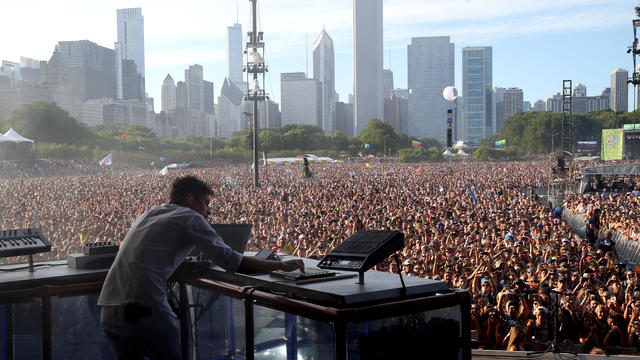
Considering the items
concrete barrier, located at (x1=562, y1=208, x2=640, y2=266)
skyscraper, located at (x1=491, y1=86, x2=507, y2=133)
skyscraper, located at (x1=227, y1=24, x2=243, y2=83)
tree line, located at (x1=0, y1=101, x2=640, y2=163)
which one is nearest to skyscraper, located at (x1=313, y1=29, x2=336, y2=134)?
skyscraper, located at (x1=227, y1=24, x2=243, y2=83)

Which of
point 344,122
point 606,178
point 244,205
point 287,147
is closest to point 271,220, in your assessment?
point 244,205

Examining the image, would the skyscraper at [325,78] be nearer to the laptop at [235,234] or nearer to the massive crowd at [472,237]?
the massive crowd at [472,237]

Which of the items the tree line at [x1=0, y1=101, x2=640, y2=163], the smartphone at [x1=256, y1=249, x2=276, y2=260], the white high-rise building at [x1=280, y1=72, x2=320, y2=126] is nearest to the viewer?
the smartphone at [x1=256, y1=249, x2=276, y2=260]

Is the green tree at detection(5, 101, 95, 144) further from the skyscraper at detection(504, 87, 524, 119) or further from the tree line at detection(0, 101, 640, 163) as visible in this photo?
the skyscraper at detection(504, 87, 524, 119)

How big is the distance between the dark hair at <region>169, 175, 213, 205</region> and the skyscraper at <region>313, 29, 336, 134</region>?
150m

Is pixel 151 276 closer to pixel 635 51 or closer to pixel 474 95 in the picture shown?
pixel 635 51

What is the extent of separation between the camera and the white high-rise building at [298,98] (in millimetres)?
143500

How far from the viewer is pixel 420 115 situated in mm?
147000

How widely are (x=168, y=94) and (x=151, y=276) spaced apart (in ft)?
496

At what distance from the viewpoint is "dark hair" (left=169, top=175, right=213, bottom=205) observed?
7.58 ft

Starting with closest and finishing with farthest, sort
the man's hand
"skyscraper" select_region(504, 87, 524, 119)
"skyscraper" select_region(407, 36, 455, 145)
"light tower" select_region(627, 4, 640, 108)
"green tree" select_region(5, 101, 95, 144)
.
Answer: the man's hand → "light tower" select_region(627, 4, 640, 108) → "green tree" select_region(5, 101, 95, 144) → "skyscraper" select_region(407, 36, 455, 145) → "skyscraper" select_region(504, 87, 524, 119)

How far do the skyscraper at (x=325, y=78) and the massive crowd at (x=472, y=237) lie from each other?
131 m

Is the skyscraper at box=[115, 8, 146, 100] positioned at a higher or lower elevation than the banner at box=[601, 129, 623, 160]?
higher

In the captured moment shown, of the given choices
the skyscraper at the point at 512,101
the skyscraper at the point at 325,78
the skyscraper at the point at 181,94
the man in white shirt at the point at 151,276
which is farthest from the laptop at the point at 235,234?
the skyscraper at the point at 512,101
